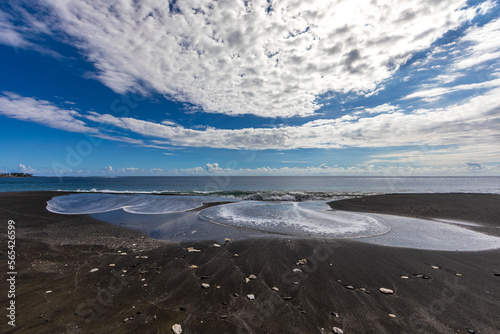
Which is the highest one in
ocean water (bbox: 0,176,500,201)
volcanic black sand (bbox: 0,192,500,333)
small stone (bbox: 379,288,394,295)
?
ocean water (bbox: 0,176,500,201)

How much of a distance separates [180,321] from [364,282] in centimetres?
541

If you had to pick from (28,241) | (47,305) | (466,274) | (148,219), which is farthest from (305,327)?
(148,219)

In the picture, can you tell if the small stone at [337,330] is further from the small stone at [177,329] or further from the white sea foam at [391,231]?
the white sea foam at [391,231]

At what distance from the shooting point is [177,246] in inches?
365

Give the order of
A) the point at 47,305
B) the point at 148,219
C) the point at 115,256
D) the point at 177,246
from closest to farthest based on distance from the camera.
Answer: the point at 47,305 → the point at 115,256 → the point at 177,246 → the point at 148,219

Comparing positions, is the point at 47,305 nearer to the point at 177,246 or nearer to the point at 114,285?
the point at 114,285

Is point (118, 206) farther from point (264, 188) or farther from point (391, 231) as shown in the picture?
point (264, 188)

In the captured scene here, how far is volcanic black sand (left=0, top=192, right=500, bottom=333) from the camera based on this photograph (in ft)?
14.0

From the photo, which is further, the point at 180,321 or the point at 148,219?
the point at 148,219

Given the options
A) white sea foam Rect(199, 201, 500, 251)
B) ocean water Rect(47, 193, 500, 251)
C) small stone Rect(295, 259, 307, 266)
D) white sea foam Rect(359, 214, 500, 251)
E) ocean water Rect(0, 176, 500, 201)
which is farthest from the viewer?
ocean water Rect(0, 176, 500, 201)

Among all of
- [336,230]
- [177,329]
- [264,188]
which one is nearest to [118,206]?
[177,329]

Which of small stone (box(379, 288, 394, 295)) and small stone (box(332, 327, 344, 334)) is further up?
small stone (box(379, 288, 394, 295))

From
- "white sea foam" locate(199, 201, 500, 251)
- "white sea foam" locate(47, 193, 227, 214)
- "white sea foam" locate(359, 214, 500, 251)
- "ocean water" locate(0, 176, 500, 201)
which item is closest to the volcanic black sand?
"white sea foam" locate(359, 214, 500, 251)

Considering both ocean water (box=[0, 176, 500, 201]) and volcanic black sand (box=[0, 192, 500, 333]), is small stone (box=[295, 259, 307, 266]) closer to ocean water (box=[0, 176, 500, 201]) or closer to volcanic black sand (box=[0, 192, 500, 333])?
volcanic black sand (box=[0, 192, 500, 333])
